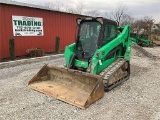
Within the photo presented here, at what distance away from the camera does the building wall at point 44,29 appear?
30.4ft

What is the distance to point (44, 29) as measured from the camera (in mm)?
11469

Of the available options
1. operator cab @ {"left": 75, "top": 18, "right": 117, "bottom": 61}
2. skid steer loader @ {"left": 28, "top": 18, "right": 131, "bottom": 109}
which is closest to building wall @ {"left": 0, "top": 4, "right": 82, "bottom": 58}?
skid steer loader @ {"left": 28, "top": 18, "right": 131, "bottom": 109}

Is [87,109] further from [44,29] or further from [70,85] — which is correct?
[44,29]

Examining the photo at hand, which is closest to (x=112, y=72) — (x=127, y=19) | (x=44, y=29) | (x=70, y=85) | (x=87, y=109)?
(x=70, y=85)

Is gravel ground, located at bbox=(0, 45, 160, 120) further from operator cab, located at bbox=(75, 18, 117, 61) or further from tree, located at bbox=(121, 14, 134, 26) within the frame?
tree, located at bbox=(121, 14, 134, 26)

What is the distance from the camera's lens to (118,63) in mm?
6008

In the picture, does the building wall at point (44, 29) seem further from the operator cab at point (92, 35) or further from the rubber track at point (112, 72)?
the rubber track at point (112, 72)

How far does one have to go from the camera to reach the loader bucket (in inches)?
A: 176

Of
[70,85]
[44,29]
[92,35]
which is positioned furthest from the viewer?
[44,29]

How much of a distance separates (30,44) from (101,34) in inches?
Answer: 247

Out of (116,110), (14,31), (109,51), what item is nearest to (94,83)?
(116,110)

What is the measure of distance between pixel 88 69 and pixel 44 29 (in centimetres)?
705

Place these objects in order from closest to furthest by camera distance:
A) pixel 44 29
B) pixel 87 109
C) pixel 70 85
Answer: pixel 87 109, pixel 70 85, pixel 44 29

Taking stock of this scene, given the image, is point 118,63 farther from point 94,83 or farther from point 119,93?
point 94,83
